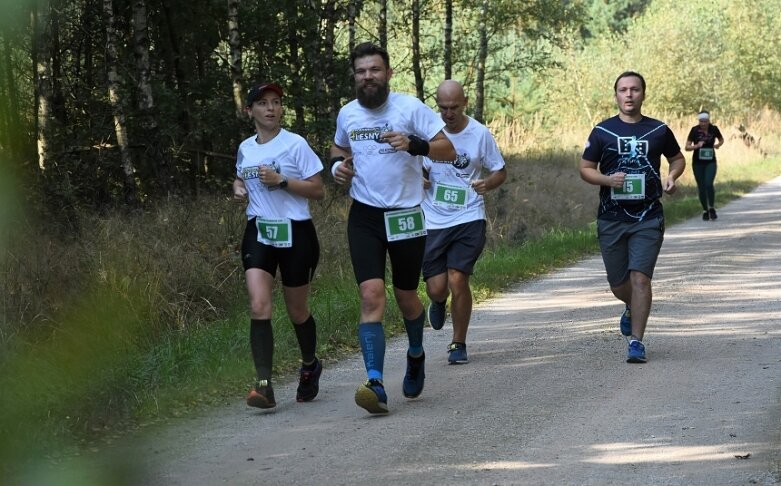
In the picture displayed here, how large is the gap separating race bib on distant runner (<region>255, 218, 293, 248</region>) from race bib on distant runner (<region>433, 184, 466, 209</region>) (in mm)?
1823

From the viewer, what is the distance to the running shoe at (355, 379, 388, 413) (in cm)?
591

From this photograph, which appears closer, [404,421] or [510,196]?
[404,421]

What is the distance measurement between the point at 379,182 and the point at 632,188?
2.28 meters

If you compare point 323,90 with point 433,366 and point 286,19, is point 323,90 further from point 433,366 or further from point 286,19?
point 433,366

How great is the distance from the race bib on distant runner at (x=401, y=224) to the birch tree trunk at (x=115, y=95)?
33.3 feet

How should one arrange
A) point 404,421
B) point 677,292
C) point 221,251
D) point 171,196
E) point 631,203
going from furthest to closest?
point 171,196 → point 221,251 → point 677,292 → point 631,203 → point 404,421

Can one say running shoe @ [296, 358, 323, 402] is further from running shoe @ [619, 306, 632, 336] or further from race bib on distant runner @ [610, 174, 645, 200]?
running shoe @ [619, 306, 632, 336]

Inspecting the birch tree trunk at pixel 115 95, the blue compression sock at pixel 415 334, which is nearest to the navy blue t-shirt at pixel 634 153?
the blue compression sock at pixel 415 334

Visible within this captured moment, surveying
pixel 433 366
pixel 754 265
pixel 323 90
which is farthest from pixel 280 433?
pixel 323 90

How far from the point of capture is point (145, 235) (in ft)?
37.5

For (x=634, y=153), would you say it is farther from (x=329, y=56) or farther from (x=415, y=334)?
(x=329, y=56)

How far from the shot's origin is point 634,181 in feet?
25.0

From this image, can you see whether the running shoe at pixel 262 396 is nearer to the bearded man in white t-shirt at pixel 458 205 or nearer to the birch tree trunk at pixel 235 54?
the bearded man in white t-shirt at pixel 458 205

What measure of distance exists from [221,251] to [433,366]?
4647 millimetres
